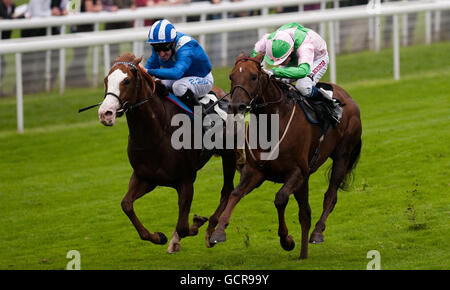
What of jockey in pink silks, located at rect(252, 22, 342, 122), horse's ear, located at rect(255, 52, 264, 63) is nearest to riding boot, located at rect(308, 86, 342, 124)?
jockey in pink silks, located at rect(252, 22, 342, 122)

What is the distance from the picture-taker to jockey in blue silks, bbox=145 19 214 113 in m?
7.79

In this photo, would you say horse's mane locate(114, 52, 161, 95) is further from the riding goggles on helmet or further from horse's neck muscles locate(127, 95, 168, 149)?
the riding goggles on helmet

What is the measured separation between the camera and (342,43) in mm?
16109

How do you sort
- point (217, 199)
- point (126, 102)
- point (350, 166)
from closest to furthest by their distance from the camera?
point (126, 102) → point (350, 166) → point (217, 199)

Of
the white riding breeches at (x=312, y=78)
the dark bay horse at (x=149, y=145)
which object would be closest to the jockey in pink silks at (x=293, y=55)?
the white riding breeches at (x=312, y=78)

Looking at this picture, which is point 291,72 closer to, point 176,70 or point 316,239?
point 176,70

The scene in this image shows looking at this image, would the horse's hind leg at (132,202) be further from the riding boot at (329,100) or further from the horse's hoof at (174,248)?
the riding boot at (329,100)

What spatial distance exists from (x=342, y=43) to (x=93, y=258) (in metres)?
8.65

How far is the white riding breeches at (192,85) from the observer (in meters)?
8.11

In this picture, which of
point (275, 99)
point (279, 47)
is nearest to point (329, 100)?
point (279, 47)

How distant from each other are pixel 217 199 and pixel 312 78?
250cm

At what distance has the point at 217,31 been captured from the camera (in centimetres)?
1387

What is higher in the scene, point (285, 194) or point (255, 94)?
point (255, 94)
